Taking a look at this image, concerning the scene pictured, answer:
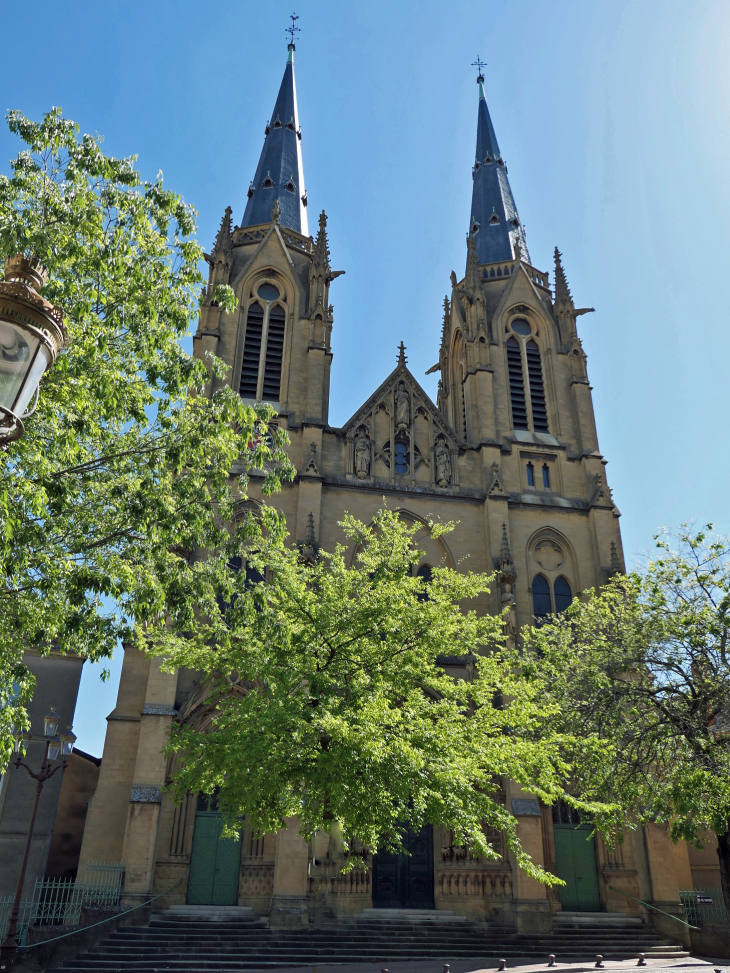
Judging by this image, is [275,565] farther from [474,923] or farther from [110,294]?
[474,923]

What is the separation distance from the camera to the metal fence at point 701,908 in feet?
62.1

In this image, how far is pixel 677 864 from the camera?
71.5ft

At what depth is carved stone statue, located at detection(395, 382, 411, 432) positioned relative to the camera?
26797 mm

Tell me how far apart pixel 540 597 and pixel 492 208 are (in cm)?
2025

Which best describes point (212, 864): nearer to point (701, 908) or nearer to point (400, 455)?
point (701, 908)

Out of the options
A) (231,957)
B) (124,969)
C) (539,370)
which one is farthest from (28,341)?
(539,370)

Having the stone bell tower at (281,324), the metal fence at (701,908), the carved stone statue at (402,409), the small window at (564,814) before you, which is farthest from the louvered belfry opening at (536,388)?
the metal fence at (701,908)

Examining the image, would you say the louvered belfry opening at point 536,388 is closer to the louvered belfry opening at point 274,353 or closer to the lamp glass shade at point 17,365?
the louvered belfry opening at point 274,353

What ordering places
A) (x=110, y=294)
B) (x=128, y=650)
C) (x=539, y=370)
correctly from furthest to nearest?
1. (x=539, y=370)
2. (x=128, y=650)
3. (x=110, y=294)

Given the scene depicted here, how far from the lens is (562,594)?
25141 millimetres

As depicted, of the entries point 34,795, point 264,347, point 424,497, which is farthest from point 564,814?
point 264,347

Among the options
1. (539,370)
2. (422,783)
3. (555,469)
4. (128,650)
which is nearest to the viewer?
(422,783)

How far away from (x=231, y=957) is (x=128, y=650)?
8.32 meters

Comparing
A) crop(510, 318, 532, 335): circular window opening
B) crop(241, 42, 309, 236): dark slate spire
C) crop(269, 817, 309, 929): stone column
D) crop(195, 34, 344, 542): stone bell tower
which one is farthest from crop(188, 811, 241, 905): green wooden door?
crop(241, 42, 309, 236): dark slate spire
